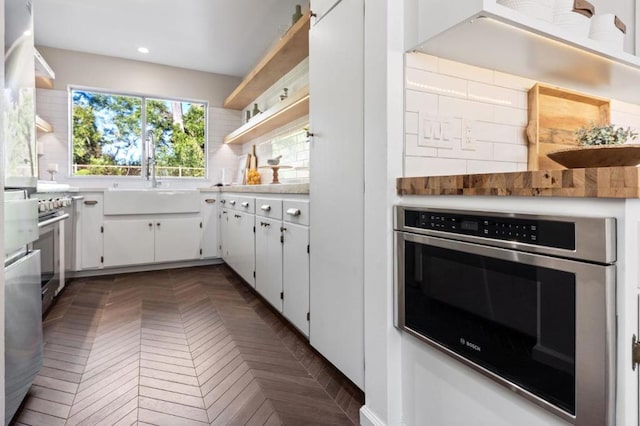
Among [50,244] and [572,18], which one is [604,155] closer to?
[572,18]

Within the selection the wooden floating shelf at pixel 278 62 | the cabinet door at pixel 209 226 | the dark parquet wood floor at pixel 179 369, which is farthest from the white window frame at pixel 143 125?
the dark parquet wood floor at pixel 179 369

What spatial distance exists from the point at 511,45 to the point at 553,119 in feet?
1.89

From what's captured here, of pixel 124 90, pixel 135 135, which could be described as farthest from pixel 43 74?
pixel 135 135

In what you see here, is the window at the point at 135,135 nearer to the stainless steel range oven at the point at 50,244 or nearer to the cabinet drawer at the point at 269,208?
the stainless steel range oven at the point at 50,244

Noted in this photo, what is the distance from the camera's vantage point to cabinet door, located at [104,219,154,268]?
3500 millimetres

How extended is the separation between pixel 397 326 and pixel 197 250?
3.23 m

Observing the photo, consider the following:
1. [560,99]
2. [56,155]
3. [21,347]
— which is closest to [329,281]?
[21,347]

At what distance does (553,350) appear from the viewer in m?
0.73

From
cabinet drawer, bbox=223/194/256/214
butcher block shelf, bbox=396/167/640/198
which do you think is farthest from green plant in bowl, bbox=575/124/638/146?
cabinet drawer, bbox=223/194/256/214

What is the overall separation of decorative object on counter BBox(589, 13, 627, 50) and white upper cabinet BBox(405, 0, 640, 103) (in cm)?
3

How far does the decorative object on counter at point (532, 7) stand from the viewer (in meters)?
1.08

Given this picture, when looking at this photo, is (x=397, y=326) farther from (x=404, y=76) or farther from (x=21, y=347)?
(x=21, y=347)

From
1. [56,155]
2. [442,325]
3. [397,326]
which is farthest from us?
[56,155]

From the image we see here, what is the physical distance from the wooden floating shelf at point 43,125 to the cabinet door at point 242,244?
6.95 ft
